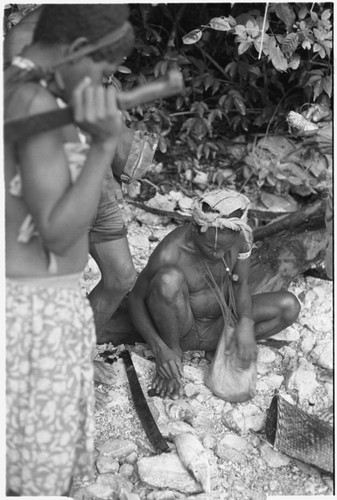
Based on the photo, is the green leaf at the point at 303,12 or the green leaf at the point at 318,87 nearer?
the green leaf at the point at 303,12

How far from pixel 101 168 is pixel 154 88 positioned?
0.70 ft

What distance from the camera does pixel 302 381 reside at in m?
3.06

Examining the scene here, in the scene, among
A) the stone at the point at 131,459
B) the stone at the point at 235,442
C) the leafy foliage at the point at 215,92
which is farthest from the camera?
the leafy foliage at the point at 215,92

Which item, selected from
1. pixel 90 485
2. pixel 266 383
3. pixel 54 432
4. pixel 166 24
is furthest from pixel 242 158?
pixel 54 432

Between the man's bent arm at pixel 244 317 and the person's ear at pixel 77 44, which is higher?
the person's ear at pixel 77 44

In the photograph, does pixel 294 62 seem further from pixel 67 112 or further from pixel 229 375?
pixel 67 112

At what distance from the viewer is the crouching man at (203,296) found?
290 centimetres

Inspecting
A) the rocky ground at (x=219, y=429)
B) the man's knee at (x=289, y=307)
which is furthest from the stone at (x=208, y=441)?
the man's knee at (x=289, y=307)

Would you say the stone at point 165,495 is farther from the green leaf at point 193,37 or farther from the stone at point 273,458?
the green leaf at point 193,37

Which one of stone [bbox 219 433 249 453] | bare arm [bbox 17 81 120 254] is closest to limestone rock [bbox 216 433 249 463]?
stone [bbox 219 433 249 453]

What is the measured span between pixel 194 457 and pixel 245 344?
66cm

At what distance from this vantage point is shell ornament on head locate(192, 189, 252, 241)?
2.83m

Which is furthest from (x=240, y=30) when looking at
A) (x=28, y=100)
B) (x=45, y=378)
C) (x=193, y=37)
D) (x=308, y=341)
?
(x=45, y=378)

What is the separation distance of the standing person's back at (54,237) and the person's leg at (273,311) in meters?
1.59
